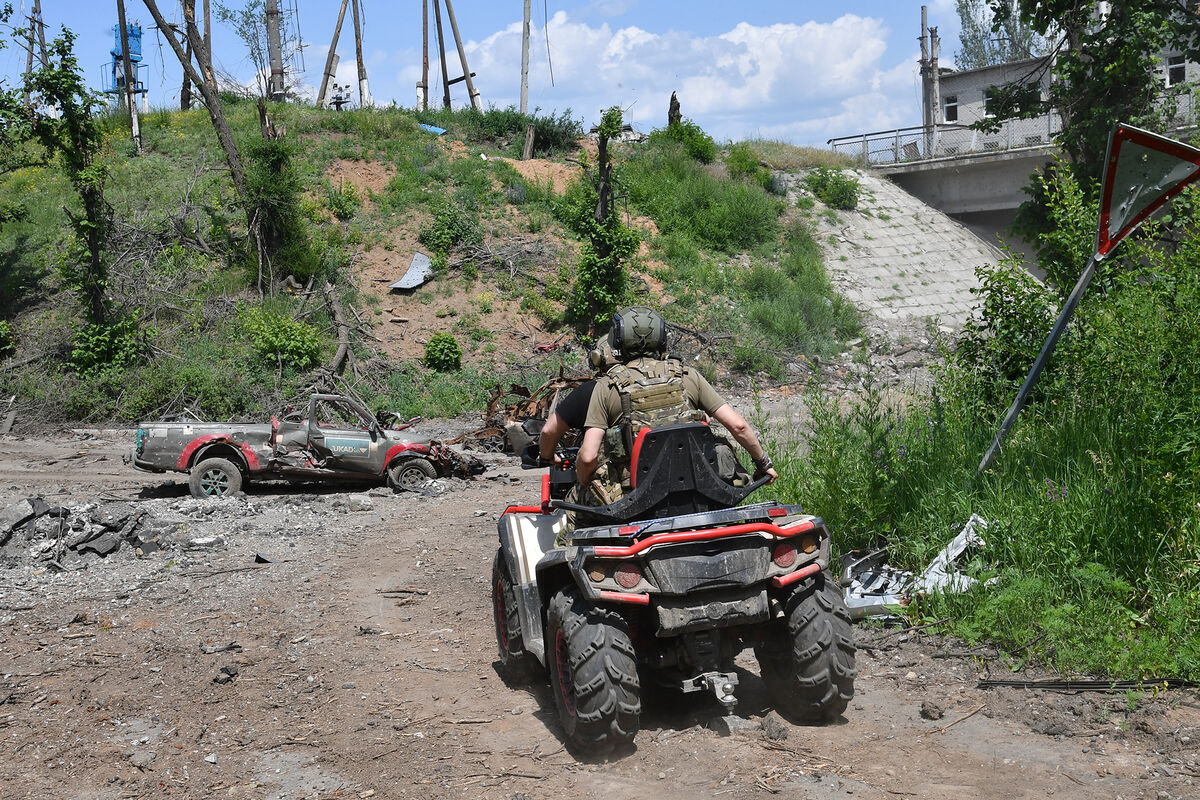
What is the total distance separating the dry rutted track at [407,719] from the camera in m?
4.21

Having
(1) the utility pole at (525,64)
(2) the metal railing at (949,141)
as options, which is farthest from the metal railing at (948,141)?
(1) the utility pole at (525,64)

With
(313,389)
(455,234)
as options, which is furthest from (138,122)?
(313,389)

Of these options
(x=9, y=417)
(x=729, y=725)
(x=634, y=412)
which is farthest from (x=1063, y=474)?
(x=9, y=417)

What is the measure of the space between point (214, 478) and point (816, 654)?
10.4 m

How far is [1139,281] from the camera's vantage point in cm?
769

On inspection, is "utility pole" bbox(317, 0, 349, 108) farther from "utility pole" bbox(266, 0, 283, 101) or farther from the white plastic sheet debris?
the white plastic sheet debris

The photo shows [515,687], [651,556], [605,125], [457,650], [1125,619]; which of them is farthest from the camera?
[605,125]

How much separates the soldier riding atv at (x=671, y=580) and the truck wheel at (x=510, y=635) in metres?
0.53

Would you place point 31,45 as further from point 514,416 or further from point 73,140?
point 514,416

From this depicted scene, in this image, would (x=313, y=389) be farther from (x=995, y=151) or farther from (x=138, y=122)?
Result: (x=995, y=151)

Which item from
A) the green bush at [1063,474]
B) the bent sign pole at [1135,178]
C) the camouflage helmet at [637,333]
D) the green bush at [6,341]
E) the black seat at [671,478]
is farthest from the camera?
the green bush at [6,341]

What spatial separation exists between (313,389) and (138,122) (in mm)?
18290

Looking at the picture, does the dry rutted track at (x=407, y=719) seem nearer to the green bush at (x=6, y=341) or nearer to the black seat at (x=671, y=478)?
the black seat at (x=671, y=478)

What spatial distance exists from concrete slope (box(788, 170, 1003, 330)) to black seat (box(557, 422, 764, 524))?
83.2ft
